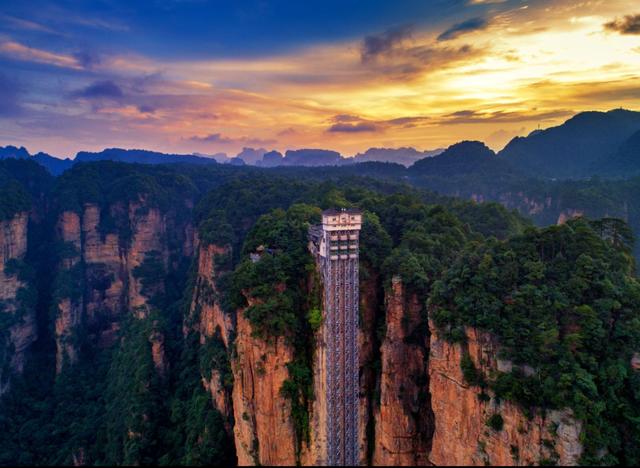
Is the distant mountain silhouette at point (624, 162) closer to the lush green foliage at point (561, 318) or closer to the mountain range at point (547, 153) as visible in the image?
the mountain range at point (547, 153)

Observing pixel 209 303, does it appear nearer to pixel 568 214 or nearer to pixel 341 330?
pixel 341 330

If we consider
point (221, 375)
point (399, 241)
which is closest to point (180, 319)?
point (221, 375)

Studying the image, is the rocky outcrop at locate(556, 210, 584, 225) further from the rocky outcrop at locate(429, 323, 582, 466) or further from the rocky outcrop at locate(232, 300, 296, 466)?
the rocky outcrop at locate(232, 300, 296, 466)

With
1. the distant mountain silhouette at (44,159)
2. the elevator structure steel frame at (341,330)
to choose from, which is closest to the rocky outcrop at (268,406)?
the elevator structure steel frame at (341,330)

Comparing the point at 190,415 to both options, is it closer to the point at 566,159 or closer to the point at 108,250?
the point at 108,250

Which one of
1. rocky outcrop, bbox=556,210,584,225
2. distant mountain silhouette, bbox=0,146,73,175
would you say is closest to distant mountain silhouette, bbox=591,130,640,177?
rocky outcrop, bbox=556,210,584,225

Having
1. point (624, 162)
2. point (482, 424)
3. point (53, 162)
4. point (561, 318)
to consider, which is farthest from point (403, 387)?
point (53, 162)
